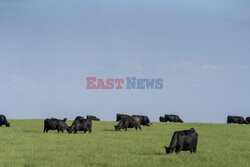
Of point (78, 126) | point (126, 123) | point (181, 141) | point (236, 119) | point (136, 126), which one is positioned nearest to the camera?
point (181, 141)

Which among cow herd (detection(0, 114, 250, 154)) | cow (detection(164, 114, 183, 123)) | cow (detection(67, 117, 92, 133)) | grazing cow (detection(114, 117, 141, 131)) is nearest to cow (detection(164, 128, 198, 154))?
cow herd (detection(0, 114, 250, 154))

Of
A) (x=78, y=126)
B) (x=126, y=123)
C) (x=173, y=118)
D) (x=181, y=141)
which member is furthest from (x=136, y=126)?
(x=173, y=118)

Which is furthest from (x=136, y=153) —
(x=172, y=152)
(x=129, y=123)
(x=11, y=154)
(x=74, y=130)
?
(x=129, y=123)

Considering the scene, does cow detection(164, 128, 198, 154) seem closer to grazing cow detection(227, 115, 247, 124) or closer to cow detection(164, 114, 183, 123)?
cow detection(164, 114, 183, 123)

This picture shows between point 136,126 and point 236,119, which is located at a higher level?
point 236,119

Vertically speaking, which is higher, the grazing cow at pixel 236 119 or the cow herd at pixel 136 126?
the grazing cow at pixel 236 119

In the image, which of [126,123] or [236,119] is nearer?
[126,123]

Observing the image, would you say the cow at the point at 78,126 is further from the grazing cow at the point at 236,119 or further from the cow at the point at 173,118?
the grazing cow at the point at 236,119

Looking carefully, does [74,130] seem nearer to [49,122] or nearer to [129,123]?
[49,122]

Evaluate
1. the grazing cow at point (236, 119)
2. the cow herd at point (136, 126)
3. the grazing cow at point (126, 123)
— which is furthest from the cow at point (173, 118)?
the grazing cow at point (126, 123)

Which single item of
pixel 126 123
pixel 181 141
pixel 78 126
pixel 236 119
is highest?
pixel 236 119

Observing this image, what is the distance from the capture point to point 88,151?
811 inches

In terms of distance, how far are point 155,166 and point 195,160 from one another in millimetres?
2665

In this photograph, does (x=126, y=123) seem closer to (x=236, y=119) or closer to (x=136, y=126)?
(x=136, y=126)
